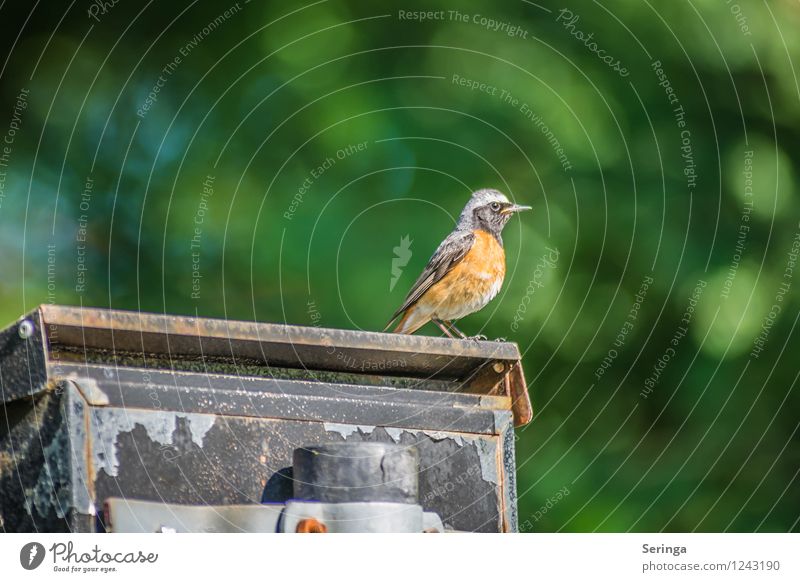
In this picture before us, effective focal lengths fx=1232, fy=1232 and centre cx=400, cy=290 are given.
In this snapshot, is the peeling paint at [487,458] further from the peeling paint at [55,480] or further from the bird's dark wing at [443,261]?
the bird's dark wing at [443,261]

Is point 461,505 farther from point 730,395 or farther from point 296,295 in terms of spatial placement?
point 730,395

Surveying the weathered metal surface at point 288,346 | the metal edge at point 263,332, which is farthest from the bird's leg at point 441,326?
the metal edge at point 263,332

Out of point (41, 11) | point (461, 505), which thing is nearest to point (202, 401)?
point (461, 505)

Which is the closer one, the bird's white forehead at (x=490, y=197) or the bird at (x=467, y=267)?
the bird at (x=467, y=267)

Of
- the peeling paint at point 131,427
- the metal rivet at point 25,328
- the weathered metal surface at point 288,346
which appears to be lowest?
the peeling paint at point 131,427

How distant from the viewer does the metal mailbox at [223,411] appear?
381 centimetres

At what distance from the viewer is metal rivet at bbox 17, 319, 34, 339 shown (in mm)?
3838

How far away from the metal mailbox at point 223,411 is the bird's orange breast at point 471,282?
4477mm

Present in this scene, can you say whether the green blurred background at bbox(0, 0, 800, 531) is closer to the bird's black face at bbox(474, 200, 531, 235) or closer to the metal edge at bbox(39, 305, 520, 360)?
the bird's black face at bbox(474, 200, 531, 235)

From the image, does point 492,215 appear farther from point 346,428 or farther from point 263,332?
point 263,332

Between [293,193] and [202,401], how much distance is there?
620cm

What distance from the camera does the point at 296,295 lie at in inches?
398

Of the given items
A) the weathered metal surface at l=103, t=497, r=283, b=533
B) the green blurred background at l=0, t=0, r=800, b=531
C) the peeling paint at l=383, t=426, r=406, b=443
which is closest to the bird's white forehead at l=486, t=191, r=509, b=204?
the green blurred background at l=0, t=0, r=800, b=531

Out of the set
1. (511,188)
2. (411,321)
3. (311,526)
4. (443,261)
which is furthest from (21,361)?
(511,188)
